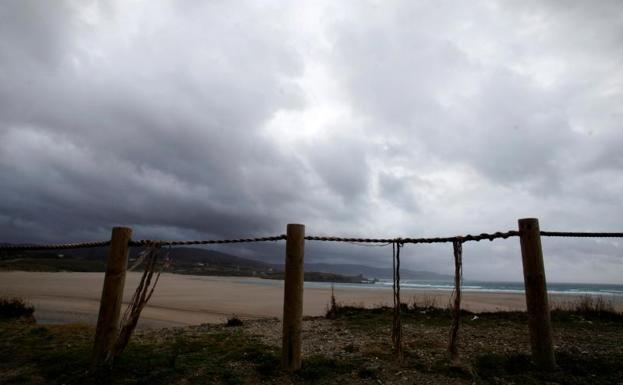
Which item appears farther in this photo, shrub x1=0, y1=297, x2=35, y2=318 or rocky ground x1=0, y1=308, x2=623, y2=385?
shrub x1=0, y1=297, x2=35, y2=318

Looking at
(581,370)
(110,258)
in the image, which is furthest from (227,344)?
(581,370)

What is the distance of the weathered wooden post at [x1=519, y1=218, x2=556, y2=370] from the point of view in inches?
160

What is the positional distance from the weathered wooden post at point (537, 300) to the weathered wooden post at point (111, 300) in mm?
4865

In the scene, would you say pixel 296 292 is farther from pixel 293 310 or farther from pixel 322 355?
pixel 322 355

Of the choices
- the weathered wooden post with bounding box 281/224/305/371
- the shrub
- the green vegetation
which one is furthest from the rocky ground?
the shrub

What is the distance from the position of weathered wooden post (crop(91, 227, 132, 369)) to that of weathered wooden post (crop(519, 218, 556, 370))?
4.87 m

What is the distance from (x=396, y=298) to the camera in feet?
15.4

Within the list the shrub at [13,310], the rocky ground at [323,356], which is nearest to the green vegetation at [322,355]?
the rocky ground at [323,356]

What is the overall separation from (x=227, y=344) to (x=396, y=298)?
121 inches

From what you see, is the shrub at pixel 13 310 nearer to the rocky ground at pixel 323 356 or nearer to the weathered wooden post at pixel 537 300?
the rocky ground at pixel 323 356

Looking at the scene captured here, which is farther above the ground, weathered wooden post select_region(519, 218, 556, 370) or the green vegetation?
weathered wooden post select_region(519, 218, 556, 370)

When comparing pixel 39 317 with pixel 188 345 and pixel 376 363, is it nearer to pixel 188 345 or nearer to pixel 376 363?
pixel 188 345

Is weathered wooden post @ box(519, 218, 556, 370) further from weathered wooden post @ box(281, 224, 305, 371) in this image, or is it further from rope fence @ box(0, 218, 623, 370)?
weathered wooden post @ box(281, 224, 305, 371)

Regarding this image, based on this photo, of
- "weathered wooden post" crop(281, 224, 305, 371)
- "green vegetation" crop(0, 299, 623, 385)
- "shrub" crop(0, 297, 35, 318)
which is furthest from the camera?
"shrub" crop(0, 297, 35, 318)
